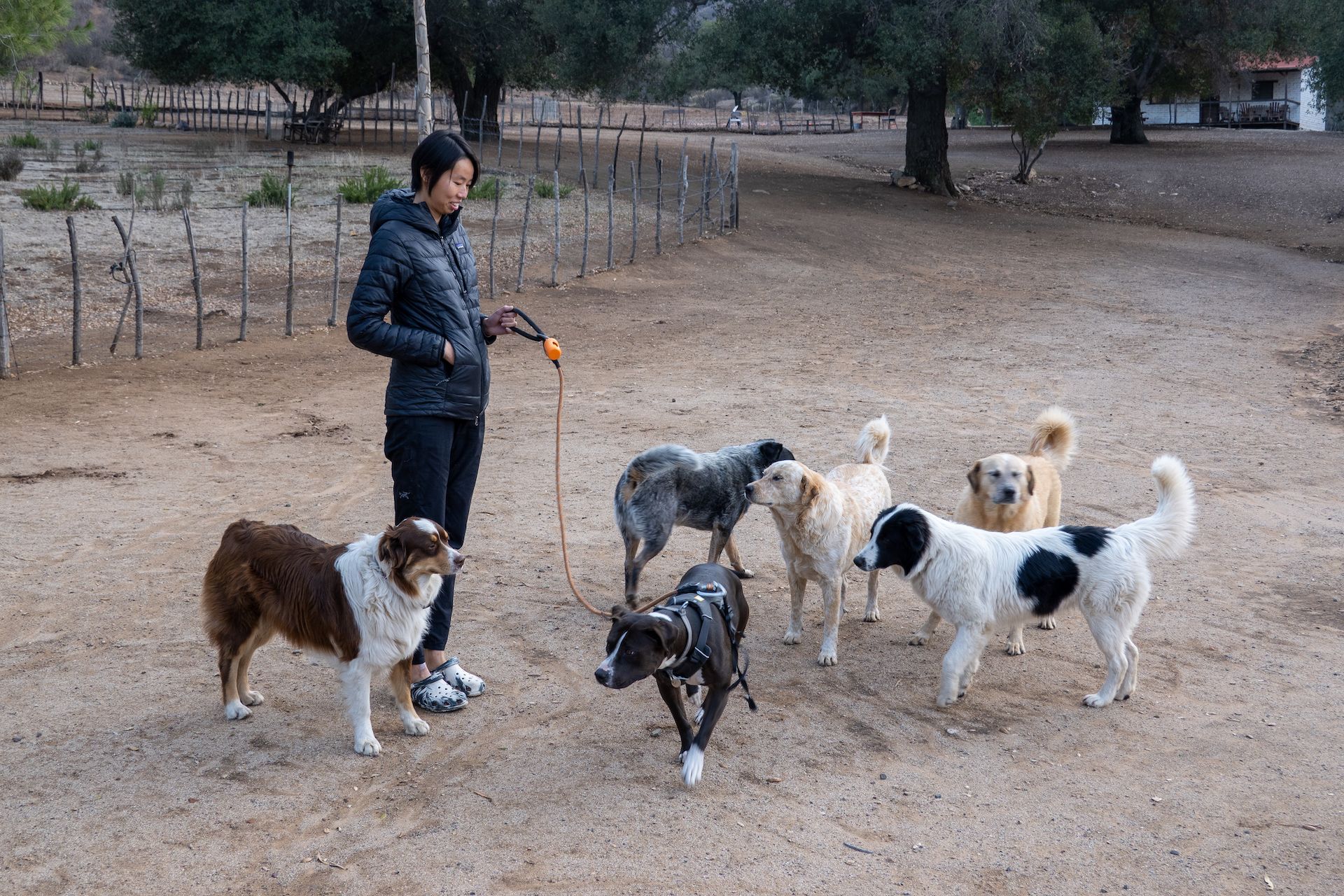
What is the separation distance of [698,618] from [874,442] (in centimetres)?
259

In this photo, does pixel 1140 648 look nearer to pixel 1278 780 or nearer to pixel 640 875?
pixel 1278 780

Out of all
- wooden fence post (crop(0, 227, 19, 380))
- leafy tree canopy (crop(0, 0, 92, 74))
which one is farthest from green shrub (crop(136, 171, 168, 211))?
wooden fence post (crop(0, 227, 19, 380))

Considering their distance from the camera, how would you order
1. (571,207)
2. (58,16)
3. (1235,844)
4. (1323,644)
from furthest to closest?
(571,207)
(58,16)
(1323,644)
(1235,844)

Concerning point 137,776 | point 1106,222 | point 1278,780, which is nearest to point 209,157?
point 1106,222

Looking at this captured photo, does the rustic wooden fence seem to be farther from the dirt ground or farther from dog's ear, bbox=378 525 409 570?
dog's ear, bbox=378 525 409 570

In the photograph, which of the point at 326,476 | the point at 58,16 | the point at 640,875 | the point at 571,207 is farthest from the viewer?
the point at 571,207

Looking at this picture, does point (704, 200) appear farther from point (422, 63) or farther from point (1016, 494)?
point (1016, 494)

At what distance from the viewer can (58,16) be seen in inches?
625

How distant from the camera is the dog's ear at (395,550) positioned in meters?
4.10

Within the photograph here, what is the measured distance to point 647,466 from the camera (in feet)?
19.4

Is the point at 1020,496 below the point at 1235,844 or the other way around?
the other way around

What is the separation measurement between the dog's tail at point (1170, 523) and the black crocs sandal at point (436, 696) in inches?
121

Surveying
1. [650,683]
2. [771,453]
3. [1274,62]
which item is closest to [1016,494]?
[771,453]

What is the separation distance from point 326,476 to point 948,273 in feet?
42.3
